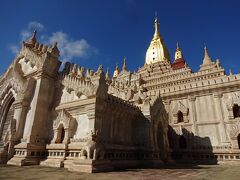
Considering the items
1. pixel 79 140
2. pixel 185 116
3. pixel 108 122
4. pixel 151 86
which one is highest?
pixel 151 86

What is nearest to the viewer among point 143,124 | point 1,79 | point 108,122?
point 108,122

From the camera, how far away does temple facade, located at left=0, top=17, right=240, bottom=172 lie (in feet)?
43.3

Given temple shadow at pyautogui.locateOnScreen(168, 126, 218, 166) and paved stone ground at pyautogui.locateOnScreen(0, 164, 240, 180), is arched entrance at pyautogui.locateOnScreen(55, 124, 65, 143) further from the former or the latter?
temple shadow at pyautogui.locateOnScreen(168, 126, 218, 166)

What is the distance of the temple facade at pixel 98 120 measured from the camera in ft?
43.3

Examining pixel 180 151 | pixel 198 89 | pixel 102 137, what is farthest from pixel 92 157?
pixel 198 89

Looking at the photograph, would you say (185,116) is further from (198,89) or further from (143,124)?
(143,124)

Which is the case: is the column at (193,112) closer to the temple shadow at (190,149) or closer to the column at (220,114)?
the temple shadow at (190,149)

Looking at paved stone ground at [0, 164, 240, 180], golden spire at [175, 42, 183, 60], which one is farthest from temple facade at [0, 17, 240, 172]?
golden spire at [175, 42, 183, 60]

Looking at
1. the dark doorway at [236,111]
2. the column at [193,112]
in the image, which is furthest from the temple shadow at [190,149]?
the dark doorway at [236,111]

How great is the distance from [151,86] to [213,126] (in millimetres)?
15595

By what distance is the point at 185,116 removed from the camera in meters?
24.8

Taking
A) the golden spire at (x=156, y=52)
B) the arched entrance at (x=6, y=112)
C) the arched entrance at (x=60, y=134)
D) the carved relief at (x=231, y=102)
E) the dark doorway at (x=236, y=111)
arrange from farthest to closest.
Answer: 1. the golden spire at (x=156, y=52)
2. the dark doorway at (x=236, y=111)
3. the carved relief at (x=231, y=102)
4. the arched entrance at (x=6, y=112)
5. the arched entrance at (x=60, y=134)

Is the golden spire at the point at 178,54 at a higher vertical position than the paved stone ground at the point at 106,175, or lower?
higher

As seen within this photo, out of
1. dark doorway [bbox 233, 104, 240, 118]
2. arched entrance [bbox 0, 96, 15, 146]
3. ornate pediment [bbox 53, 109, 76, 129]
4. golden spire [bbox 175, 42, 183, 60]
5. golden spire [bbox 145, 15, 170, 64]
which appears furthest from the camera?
golden spire [bbox 175, 42, 183, 60]
